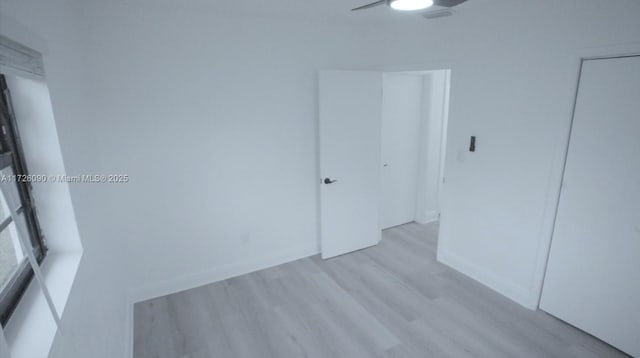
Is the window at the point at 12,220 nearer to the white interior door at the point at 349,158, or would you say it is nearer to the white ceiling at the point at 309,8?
the white ceiling at the point at 309,8

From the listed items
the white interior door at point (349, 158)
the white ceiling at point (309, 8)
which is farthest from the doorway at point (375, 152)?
the white ceiling at point (309, 8)

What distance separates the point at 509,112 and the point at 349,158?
1556 millimetres

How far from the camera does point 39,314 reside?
1118mm

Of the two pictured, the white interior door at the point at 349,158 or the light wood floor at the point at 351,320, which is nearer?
the light wood floor at the point at 351,320

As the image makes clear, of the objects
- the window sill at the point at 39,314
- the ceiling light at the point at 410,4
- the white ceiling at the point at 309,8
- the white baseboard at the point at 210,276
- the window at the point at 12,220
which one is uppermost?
the white ceiling at the point at 309,8

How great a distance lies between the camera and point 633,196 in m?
2.03

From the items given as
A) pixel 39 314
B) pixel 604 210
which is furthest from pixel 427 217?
pixel 39 314

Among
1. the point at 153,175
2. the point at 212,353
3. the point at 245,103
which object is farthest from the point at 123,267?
the point at 245,103

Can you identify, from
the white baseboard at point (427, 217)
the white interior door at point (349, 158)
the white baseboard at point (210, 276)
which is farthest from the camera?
the white baseboard at point (427, 217)

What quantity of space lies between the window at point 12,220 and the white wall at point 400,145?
3414 millimetres

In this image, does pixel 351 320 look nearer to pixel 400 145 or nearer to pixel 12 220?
pixel 12 220

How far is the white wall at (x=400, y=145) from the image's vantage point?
404 centimetres

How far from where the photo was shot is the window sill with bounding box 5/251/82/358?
3.25 feet

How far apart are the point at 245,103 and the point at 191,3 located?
892 millimetres
